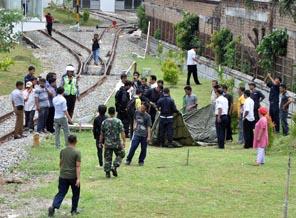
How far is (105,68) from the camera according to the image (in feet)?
149

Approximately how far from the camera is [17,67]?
4441 cm

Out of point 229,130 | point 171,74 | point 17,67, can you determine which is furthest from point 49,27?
point 229,130

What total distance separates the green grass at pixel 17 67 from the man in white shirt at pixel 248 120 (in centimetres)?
1506

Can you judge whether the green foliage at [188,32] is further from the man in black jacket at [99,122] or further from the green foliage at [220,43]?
the man in black jacket at [99,122]

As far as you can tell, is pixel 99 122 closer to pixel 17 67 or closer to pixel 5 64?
pixel 5 64

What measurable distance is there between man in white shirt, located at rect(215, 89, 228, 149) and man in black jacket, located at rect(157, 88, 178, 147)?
3.56 ft

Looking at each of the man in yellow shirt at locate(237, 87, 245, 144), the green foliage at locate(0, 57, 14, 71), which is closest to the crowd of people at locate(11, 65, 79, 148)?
the man in yellow shirt at locate(237, 87, 245, 144)

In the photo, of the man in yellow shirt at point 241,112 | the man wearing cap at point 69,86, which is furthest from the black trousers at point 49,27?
the man in yellow shirt at point 241,112

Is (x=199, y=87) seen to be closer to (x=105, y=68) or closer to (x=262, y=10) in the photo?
(x=262, y=10)

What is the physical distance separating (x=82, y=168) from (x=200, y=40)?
1140 inches

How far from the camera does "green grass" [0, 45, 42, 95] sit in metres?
37.7

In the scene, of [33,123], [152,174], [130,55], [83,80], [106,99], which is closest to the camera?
[152,174]

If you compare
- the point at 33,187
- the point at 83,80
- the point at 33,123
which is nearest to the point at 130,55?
the point at 83,80

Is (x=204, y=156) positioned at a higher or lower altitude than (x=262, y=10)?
lower
